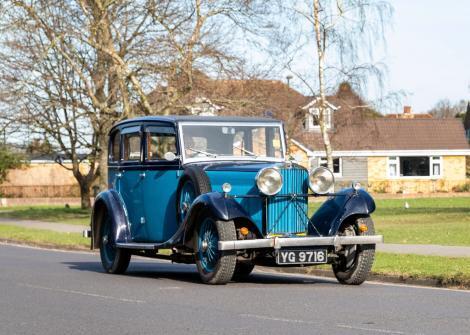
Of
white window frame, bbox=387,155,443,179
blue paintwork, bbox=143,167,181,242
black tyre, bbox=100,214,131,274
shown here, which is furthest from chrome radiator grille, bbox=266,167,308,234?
white window frame, bbox=387,155,443,179

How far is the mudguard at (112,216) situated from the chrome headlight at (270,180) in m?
3.08

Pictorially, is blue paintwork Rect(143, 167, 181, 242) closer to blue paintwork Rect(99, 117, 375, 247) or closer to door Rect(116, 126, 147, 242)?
blue paintwork Rect(99, 117, 375, 247)

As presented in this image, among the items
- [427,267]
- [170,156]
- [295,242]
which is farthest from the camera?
[427,267]

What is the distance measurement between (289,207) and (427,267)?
9.93 feet

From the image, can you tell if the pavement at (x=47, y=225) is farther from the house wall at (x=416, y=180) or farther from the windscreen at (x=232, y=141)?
the house wall at (x=416, y=180)

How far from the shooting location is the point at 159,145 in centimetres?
1692

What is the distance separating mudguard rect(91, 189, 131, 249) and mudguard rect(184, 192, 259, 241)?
233 cm

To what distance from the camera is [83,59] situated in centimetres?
3806

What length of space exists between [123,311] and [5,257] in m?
10.9

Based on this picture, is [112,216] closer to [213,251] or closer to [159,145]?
[159,145]

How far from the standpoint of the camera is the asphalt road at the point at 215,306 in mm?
10414

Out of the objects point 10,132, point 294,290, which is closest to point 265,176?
point 294,290

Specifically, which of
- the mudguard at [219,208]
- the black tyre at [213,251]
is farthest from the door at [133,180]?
the mudguard at [219,208]

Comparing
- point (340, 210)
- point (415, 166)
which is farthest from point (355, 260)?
point (415, 166)
